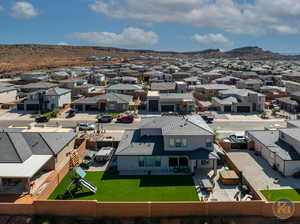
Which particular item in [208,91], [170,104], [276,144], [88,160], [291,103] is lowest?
[88,160]

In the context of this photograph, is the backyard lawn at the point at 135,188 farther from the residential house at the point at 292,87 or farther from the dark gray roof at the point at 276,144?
the residential house at the point at 292,87

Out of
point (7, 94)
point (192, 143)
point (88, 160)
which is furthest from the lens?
point (7, 94)

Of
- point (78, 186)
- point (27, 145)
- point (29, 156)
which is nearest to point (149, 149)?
point (78, 186)

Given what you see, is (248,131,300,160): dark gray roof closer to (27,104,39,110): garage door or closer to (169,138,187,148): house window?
(169,138,187,148): house window

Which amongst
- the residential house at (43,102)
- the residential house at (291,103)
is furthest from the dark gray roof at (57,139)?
the residential house at (291,103)

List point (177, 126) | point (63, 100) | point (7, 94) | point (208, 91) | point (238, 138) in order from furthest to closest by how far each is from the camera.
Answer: point (208, 91) → point (7, 94) → point (63, 100) → point (238, 138) → point (177, 126)

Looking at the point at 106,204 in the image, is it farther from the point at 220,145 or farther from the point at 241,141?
the point at 241,141

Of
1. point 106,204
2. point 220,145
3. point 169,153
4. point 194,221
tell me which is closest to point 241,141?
point 220,145

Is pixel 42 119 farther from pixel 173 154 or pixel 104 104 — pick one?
pixel 173 154
